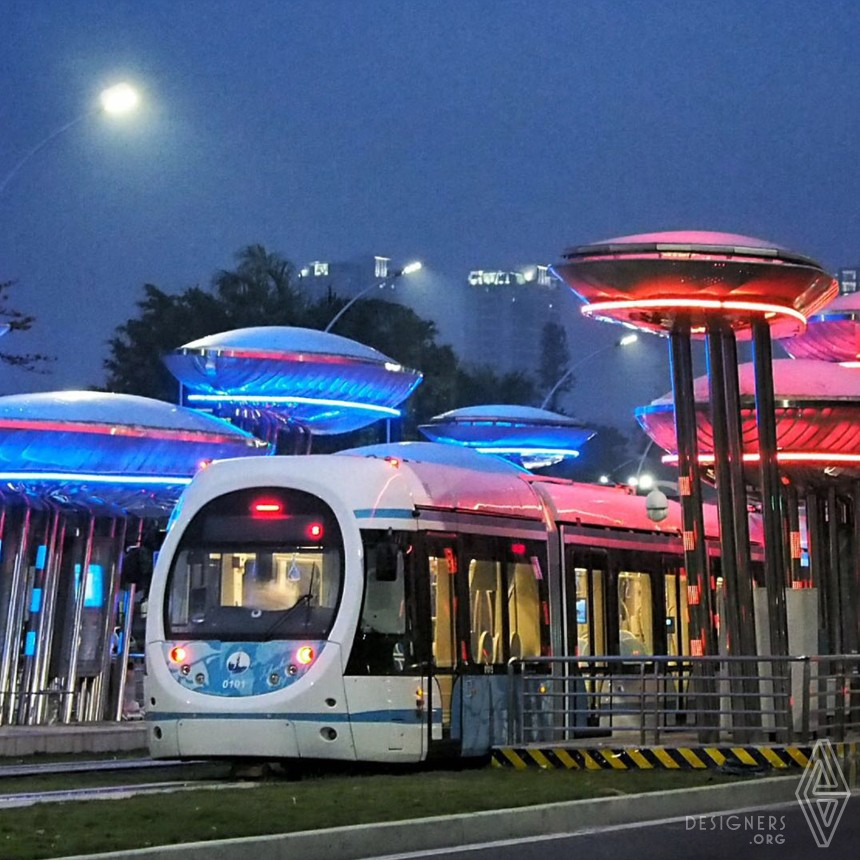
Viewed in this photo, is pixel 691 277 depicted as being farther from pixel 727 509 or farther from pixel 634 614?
pixel 634 614

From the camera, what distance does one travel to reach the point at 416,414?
78.1m

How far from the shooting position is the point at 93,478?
30.3 metres

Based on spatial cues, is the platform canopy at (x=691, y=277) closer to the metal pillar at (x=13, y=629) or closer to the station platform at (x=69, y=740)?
the station platform at (x=69, y=740)

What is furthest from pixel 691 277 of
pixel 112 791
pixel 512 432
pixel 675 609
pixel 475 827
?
pixel 512 432

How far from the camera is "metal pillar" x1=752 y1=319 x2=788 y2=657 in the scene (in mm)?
22312

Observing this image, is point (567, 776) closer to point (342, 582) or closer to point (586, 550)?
point (342, 582)

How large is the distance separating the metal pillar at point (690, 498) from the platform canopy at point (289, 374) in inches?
511

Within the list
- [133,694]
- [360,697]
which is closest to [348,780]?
[360,697]

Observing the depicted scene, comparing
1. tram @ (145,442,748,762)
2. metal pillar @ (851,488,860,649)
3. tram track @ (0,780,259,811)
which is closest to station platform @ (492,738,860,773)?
tram @ (145,442,748,762)

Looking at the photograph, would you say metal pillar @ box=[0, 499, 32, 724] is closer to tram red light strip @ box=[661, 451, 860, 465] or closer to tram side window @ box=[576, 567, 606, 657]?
tram side window @ box=[576, 567, 606, 657]

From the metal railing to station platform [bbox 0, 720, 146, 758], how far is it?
7.48 metres

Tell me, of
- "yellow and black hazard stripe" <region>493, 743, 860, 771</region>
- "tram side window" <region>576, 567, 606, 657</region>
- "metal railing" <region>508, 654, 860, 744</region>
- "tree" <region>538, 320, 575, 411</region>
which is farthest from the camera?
"tree" <region>538, 320, 575, 411</region>

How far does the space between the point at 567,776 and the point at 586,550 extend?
5.70m

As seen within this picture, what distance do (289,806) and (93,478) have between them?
1600 cm
